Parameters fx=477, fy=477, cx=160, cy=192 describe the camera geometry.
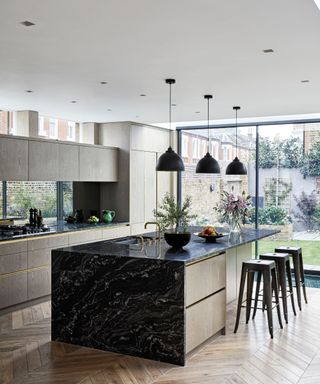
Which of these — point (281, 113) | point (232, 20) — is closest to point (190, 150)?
point (281, 113)

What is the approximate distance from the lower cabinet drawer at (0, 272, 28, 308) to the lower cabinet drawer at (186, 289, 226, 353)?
2.54 meters

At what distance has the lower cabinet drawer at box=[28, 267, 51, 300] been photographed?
6.03m

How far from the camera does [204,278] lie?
14.6ft

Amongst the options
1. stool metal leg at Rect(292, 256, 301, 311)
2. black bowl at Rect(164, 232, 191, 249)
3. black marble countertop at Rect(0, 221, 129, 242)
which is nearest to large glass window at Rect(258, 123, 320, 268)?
stool metal leg at Rect(292, 256, 301, 311)

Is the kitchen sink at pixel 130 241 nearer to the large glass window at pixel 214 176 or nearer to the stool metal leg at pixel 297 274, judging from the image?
the stool metal leg at pixel 297 274

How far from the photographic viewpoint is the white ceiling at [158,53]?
3117 millimetres

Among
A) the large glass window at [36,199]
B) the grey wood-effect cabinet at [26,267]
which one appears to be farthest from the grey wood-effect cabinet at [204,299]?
the large glass window at [36,199]

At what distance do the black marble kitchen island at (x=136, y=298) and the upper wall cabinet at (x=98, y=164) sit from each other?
2.95 meters

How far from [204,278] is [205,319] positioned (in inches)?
15.2

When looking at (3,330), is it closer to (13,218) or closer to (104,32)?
(13,218)

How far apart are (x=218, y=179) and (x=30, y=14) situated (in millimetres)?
6522

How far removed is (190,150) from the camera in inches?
379

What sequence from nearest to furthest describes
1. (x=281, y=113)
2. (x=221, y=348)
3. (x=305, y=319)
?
(x=221, y=348)
(x=305, y=319)
(x=281, y=113)

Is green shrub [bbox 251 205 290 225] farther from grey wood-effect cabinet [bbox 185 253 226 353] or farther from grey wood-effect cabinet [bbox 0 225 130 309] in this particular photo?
grey wood-effect cabinet [bbox 185 253 226 353]
